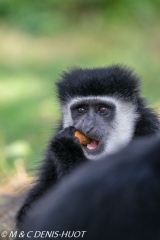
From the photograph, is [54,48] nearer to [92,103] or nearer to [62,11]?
[62,11]

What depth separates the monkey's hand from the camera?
4.53 meters

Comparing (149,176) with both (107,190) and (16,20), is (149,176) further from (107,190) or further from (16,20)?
(16,20)

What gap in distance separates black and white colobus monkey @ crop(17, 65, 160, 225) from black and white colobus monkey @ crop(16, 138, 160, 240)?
2004mm

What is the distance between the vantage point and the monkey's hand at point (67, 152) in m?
4.53

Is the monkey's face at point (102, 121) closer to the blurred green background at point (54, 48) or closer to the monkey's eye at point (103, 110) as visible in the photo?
the monkey's eye at point (103, 110)

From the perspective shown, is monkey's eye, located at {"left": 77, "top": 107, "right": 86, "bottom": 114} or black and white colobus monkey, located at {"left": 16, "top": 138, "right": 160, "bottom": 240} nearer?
black and white colobus monkey, located at {"left": 16, "top": 138, "right": 160, "bottom": 240}

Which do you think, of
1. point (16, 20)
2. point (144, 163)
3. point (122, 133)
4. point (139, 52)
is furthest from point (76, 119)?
point (16, 20)

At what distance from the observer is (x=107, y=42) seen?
1124cm

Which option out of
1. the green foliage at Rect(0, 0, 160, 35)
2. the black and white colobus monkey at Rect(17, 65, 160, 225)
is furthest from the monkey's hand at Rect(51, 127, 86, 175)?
the green foliage at Rect(0, 0, 160, 35)

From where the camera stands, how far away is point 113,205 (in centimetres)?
268

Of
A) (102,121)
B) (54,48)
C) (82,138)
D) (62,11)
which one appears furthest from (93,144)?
(62,11)

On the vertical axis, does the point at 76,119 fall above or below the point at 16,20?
below

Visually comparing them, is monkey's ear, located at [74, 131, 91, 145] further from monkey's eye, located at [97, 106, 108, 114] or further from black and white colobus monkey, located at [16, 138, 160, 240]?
black and white colobus monkey, located at [16, 138, 160, 240]

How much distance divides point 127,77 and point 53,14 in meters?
7.02
